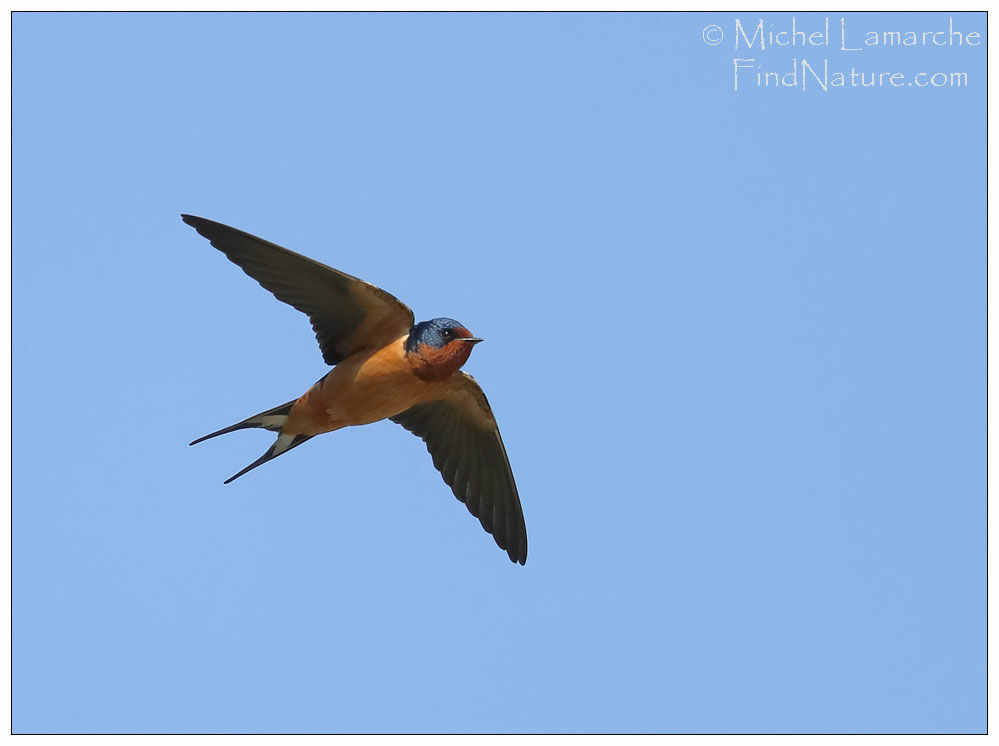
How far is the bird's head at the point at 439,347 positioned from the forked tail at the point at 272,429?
31.3 inches

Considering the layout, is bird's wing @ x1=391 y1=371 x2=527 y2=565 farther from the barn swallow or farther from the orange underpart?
the orange underpart

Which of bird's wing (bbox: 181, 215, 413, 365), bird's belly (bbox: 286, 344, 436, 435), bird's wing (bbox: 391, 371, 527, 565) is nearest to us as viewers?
bird's wing (bbox: 181, 215, 413, 365)

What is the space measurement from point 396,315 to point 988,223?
3.62 meters

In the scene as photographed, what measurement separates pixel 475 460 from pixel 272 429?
1311mm

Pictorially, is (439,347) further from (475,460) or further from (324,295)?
(475,460)

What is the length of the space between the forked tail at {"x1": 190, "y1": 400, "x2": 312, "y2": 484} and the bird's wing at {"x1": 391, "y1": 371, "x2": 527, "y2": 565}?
78 cm

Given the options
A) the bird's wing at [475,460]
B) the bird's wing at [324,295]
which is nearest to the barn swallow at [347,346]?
the bird's wing at [324,295]

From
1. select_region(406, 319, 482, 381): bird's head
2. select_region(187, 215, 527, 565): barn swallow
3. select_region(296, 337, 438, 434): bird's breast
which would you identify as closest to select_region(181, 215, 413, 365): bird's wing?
select_region(187, 215, 527, 565): barn swallow

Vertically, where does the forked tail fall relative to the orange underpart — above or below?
below

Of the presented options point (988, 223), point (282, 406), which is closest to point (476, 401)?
point (282, 406)

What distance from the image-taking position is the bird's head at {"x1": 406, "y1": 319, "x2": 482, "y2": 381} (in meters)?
6.68

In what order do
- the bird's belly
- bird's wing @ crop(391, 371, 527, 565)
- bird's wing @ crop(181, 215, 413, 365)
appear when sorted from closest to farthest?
1. bird's wing @ crop(181, 215, 413, 365)
2. the bird's belly
3. bird's wing @ crop(391, 371, 527, 565)

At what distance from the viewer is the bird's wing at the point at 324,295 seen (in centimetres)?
664

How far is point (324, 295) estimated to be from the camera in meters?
6.92
